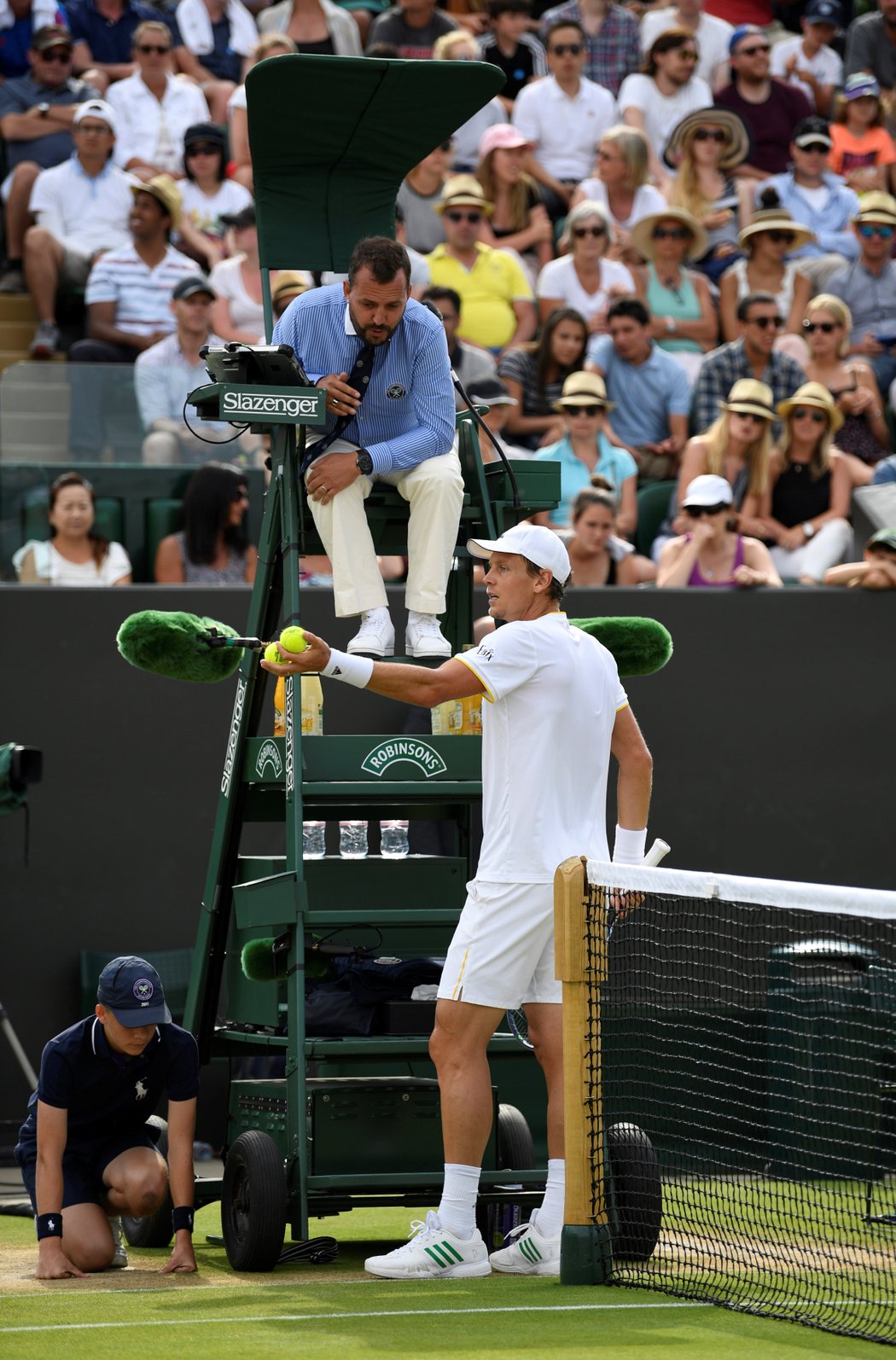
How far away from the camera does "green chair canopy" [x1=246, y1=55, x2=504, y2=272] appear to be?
657 cm

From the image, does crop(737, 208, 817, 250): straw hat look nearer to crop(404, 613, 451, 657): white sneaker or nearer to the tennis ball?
crop(404, 613, 451, 657): white sneaker

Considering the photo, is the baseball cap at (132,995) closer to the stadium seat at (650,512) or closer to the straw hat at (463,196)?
the stadium seat at (650,512)

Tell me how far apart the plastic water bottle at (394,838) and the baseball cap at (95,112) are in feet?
21.3

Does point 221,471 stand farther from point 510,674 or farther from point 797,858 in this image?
point 510,674

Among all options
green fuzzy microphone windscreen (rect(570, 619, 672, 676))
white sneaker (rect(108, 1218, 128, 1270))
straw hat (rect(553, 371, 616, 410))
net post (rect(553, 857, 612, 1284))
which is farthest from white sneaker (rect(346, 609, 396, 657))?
straw hat (rect(553, 371, 616, 410))

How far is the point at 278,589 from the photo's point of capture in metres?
6.91

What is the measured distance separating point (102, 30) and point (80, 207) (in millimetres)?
2492

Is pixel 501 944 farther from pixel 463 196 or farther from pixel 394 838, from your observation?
pixel 463 196

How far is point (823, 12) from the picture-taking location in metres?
16.5

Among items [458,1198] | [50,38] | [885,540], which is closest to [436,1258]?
[458,1198]

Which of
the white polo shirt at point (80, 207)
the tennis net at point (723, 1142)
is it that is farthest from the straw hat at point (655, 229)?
the tennis net at point (723, 1142)

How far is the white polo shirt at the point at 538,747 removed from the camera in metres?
5.72

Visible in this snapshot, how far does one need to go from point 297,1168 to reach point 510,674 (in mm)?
1586

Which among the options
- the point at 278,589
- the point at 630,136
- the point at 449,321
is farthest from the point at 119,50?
the point at 278,589
